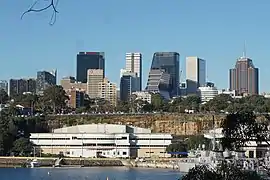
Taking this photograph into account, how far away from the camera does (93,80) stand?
6452 inches

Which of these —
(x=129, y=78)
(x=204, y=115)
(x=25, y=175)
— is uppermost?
(x=129, y=78)

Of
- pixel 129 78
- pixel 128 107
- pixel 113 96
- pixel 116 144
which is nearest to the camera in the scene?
pixel 116 144

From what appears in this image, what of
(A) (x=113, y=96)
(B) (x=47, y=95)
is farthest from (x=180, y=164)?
(A) (x=113, y=96)

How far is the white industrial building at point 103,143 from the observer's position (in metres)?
65.9

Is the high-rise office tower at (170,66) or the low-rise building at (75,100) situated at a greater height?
the high-rise office tower at (170,66)

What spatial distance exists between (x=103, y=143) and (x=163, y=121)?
41.6ft

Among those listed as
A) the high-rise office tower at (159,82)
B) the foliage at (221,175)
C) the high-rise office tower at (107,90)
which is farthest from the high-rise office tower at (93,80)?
the foliage at (221,175)

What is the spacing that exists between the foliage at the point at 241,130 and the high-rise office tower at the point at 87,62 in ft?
550

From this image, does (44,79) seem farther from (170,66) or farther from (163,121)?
(163,121)

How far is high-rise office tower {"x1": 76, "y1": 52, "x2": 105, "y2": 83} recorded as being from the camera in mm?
180125

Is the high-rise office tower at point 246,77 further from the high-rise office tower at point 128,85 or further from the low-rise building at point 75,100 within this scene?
the low-rise building at point 75,100

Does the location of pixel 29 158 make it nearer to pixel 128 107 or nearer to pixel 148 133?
pixel 148 133

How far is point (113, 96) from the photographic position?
15188cm

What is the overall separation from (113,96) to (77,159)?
91.2 metres
